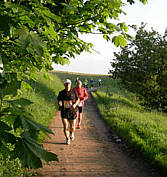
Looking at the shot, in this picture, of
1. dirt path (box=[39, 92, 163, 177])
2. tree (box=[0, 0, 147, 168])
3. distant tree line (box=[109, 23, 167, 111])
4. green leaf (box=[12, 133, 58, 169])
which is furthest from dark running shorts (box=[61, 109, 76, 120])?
distant tree line (box=[109, 23, 167, 111])

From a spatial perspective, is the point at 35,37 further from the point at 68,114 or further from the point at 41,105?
the point at 41,105

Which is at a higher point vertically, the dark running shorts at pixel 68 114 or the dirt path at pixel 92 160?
the dark running shorts at pixel 68 114

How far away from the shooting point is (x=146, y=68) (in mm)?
15883

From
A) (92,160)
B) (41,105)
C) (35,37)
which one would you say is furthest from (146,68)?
(35,37)

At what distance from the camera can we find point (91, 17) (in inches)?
105

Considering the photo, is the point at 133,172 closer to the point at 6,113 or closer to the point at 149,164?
the point at 149,164

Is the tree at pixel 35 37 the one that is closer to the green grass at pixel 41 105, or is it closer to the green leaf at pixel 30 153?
the green leaf at pixel 30 153

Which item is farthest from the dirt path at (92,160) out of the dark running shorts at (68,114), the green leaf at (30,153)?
the green leaf at (30,153)

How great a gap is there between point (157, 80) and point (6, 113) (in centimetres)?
1415

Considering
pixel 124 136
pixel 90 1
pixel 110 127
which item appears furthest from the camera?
pixel 110 127

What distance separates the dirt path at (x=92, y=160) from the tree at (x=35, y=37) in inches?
72.0

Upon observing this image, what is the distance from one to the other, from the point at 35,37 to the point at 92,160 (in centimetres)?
462

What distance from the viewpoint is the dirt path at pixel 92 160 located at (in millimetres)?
4578

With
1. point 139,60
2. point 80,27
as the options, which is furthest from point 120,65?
point 80,27
